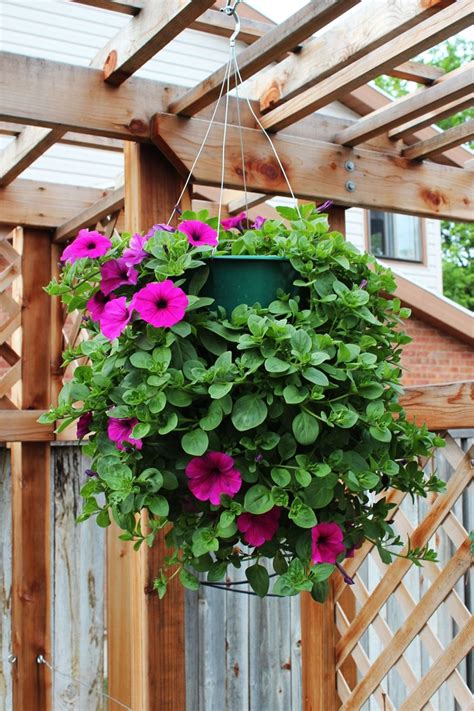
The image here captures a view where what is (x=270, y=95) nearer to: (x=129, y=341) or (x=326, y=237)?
(x=326, y=237)

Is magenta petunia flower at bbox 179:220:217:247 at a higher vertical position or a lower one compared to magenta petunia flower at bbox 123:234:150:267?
higher

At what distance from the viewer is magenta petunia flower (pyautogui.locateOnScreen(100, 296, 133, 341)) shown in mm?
1403

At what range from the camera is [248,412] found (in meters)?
1.36

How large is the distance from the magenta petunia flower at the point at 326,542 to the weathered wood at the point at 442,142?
5.32 ft

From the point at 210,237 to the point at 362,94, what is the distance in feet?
19.6

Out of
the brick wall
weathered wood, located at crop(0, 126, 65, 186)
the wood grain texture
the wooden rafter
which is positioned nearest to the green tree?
the brick wall

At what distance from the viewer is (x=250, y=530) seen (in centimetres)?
140

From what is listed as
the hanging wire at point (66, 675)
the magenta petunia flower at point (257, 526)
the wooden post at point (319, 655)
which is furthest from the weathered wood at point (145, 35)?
the hanging wire at point (66, 675)

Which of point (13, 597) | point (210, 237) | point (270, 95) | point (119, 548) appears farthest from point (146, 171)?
point (13, 597)

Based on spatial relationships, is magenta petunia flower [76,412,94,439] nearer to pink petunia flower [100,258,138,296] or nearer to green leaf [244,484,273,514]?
pink petunia flower [100,258,138,296]

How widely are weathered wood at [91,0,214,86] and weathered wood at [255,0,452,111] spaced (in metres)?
0.41

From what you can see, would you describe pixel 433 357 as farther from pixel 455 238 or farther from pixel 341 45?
pixel 455 238

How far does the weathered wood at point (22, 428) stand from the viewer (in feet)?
10.9

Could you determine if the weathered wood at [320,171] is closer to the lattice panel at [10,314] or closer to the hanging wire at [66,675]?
the lattice panel at [10,314]
